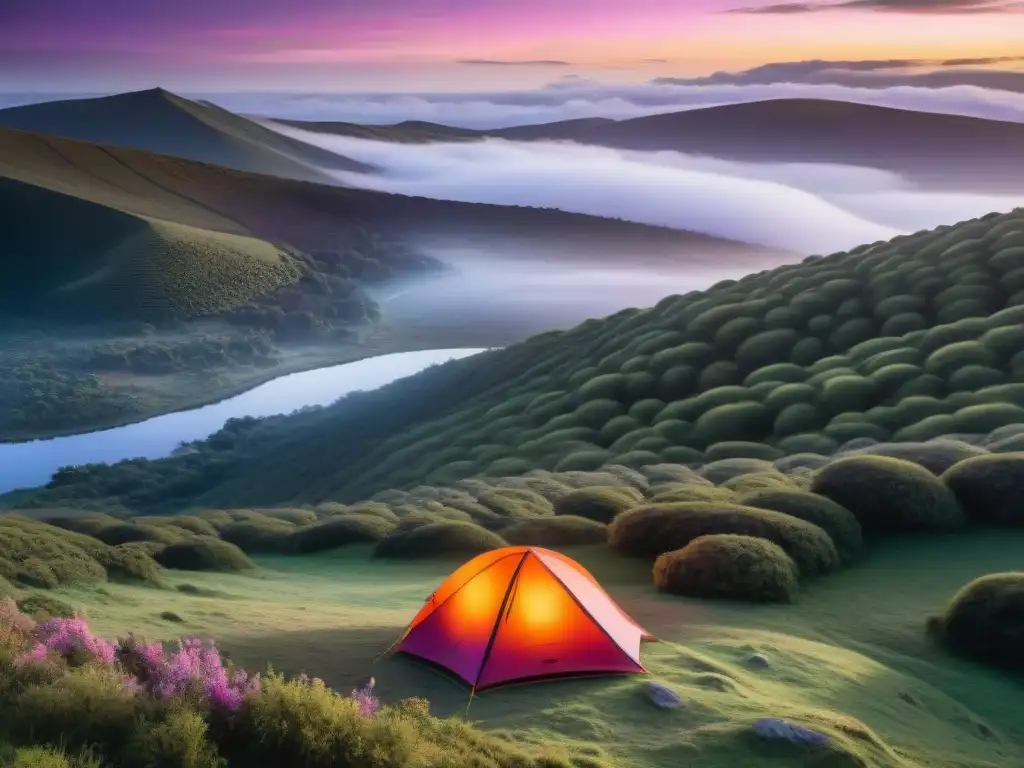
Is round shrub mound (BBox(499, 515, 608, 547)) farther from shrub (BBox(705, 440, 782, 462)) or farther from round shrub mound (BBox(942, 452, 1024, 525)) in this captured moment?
shrub (BBox(705, 440, 782, 462))

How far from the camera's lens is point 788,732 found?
12812 mm

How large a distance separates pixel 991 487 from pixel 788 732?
59.1 ft

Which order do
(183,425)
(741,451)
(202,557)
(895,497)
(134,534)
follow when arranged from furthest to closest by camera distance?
(183,425) < (741,451) < (134,534) < (895,497) < (202,557)

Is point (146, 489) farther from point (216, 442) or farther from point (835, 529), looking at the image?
point (835, 529)

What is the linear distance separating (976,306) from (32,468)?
361ft

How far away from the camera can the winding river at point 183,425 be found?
4993 inches

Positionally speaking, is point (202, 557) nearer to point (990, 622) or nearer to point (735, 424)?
point (990, 622)

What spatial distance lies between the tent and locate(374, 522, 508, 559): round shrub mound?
11903 millimetres

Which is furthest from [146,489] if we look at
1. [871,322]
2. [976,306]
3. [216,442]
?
[976,306]

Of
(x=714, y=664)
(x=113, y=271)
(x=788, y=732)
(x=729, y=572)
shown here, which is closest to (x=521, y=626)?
(x=714, y=664)

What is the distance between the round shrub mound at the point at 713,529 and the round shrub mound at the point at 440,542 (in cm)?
378

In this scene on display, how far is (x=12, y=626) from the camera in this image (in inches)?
488

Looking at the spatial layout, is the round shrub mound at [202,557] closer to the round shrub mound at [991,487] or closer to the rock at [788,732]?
the rock at [788,732]

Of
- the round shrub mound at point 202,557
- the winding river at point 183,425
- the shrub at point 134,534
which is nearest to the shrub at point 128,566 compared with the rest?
the round shrub mound at point 202,557
